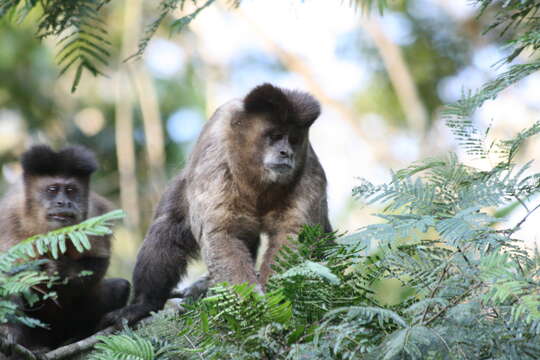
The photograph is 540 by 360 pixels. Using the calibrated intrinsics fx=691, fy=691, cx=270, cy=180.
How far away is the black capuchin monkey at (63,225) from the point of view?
20.3 ft

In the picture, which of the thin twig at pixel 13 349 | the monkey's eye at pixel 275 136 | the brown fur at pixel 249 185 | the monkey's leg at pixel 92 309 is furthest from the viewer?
the monkey's leg at pixel 92 309

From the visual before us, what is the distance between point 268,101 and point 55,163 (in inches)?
86.7

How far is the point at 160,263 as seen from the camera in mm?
6879

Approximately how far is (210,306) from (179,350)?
1.07 ft

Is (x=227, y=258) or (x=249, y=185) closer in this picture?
(x=227, y=258)

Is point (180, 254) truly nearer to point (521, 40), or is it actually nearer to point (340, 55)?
point (521, 40)

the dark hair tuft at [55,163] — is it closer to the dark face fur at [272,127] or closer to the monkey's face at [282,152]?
the dark face fur at [272,127]

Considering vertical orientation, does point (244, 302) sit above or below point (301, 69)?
below

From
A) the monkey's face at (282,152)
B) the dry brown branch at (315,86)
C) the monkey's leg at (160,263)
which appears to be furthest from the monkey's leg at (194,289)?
the dry brown branch at (315,86)

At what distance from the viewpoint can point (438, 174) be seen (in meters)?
3.68

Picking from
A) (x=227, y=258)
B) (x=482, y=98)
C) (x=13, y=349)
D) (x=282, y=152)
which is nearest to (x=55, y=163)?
(x=227, y=258)

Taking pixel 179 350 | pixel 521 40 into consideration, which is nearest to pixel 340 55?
pixel 521 40

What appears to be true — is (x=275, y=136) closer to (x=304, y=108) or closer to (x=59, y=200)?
(x=304, y=108)

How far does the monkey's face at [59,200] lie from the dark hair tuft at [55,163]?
0.25 feet
